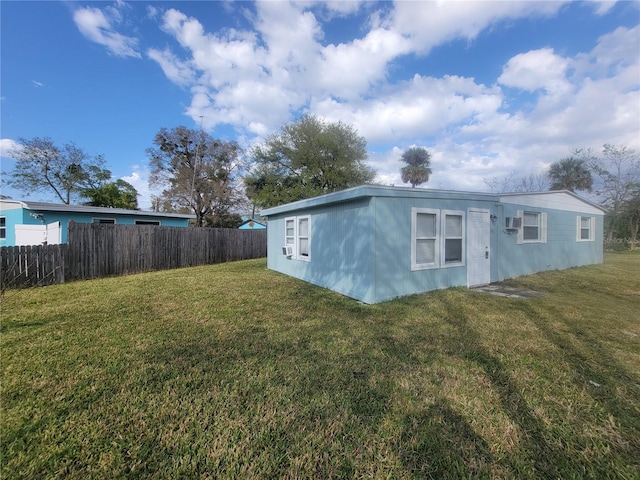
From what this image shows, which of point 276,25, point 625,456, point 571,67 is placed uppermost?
point 276,25

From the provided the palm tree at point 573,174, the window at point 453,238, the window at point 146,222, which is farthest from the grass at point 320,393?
the palm tree at point 573,174

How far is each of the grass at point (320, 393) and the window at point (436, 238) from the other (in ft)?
5.32

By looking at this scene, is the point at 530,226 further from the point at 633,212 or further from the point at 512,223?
the point at 633,212

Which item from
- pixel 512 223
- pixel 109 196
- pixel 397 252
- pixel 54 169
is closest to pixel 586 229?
pixel 512 223

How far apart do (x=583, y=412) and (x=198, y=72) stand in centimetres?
1343

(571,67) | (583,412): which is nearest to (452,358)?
(583,412)

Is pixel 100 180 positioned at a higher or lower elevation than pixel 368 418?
higher

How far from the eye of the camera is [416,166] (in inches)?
902

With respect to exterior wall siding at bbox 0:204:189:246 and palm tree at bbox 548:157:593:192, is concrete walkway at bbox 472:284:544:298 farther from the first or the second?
palm tree at bbox 548:157:593:192

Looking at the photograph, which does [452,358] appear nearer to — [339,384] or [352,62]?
[339,384]

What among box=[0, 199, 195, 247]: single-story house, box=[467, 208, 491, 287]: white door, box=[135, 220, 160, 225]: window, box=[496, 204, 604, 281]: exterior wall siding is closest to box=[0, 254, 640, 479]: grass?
A: box=[467, 208, 491, 287]: white door

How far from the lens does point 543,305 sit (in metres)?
5.34

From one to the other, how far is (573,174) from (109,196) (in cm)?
4013

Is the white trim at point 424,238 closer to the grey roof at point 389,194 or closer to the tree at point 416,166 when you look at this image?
the grey roof at point 389,194
